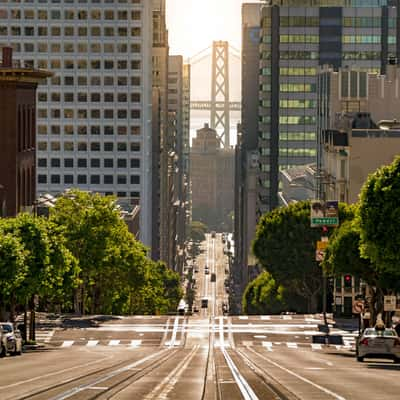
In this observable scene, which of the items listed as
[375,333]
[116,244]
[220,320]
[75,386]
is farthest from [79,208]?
[75,386]

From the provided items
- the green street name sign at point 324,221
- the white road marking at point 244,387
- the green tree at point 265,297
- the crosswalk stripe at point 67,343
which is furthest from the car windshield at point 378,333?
the green tree at point 265,297

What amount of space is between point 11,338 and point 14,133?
7489cm

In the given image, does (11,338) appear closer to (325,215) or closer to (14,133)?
(325,215)

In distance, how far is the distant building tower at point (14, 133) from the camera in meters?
137

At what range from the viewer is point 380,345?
61656mm

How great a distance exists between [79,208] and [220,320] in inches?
956

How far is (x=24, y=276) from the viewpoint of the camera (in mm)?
85312

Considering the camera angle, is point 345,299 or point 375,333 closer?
point 375,333

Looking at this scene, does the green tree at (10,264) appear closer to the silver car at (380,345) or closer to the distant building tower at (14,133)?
the silver car at (380,345)

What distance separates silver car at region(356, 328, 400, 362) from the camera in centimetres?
6122

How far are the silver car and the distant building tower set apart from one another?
73.4 meters

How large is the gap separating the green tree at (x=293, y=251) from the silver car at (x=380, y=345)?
237 ft

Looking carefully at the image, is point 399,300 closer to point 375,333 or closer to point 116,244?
point 116,244

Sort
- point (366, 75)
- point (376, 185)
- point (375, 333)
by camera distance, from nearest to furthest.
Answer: point (375, 333), point (376, 185), point (366, 75)
